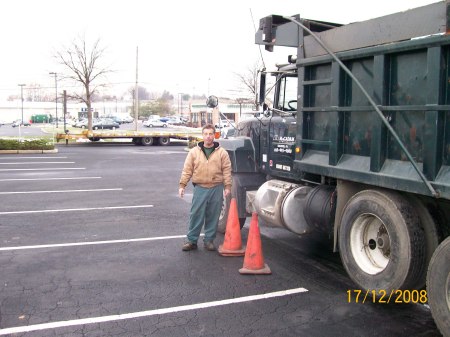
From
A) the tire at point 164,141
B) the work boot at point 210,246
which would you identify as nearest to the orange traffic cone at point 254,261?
the work boot at point 210,246

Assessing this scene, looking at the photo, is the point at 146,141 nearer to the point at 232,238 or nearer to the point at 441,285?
the point at 232,238

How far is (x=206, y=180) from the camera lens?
6637 millimetres

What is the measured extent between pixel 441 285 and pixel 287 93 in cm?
374

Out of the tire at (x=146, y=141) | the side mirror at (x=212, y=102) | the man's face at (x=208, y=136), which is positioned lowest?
the tire at (x=146, y=141)

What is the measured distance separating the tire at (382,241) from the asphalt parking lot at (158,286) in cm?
37

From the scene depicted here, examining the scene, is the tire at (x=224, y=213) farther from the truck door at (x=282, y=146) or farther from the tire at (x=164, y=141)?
the tire at (x=164, y=141)

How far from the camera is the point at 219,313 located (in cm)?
459

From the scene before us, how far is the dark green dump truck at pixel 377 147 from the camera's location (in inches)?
152

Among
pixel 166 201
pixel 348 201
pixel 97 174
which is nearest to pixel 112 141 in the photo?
pixel 97 174

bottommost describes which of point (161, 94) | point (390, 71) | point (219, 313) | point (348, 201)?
point (219, 313)

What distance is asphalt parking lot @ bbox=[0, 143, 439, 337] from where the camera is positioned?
4.30 metres

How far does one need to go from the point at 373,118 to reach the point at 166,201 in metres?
7.13

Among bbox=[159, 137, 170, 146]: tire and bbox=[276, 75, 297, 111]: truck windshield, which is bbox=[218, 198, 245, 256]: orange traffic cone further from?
bbox=[159, 137, 170, 146]: tire

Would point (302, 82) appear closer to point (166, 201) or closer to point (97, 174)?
point (166, 201)
